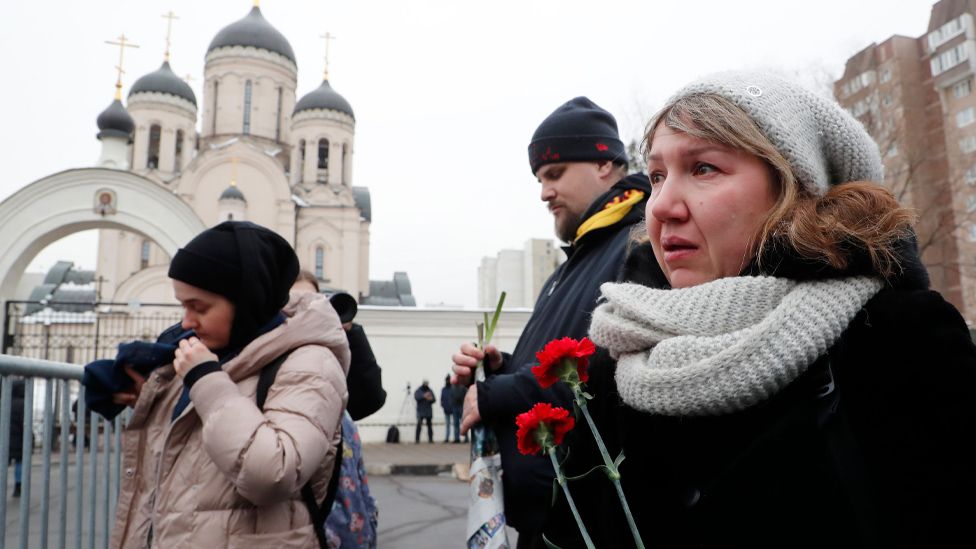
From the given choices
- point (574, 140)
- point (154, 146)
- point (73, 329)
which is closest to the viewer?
point (574, 140)

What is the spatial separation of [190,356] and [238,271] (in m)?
0.31

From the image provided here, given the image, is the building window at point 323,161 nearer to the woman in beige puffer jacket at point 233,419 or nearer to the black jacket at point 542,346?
the woman in beige puffer jacket at point 233,419

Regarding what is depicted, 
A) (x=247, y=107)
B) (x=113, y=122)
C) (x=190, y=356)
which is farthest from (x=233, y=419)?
(x=247, y=107)

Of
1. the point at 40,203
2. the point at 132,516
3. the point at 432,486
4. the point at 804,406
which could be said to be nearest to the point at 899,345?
the point at 804,406

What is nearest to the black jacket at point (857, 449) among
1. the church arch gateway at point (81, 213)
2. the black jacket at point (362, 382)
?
the black jacket at point (362, 382)

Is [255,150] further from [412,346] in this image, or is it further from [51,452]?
[51,452]

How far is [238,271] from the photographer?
2.14 meters

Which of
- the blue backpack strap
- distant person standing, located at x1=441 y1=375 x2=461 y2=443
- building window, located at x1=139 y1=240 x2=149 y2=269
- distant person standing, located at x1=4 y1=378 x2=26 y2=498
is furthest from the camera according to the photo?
building window, located at x1=139 y1=240 x2=149 y2=269

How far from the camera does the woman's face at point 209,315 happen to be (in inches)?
83.6

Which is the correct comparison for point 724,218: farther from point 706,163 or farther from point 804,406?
point 804,406

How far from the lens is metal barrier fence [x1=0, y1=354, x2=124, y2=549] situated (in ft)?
6.98

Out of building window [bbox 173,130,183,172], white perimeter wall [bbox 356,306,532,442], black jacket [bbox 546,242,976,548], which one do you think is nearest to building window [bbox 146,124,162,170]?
building window [bbox 173,130,183,172]

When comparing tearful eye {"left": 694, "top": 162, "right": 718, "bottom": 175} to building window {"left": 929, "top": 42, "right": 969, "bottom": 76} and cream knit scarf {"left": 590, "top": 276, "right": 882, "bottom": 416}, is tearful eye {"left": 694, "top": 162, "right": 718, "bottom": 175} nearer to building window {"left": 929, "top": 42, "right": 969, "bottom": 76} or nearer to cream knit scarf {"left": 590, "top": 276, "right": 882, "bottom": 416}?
cream knit scarf {"left": 590, "top": 276, "right": 882, "bottom": 416}

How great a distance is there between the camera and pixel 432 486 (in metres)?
9.69
